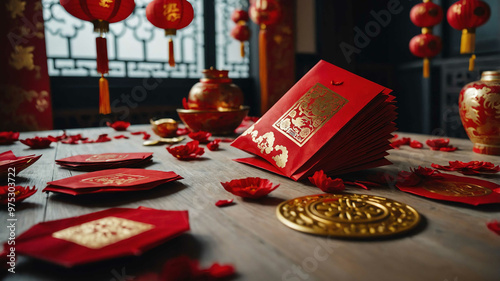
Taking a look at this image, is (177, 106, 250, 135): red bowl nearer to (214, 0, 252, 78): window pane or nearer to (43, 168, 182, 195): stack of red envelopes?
(43, 168, 182, 195): stack of red envelopes

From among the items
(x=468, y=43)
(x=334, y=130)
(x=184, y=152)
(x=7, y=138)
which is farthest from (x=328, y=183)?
(x=468, y=43)

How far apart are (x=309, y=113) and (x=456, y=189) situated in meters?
0.30

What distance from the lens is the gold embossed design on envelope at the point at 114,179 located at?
0.58 m

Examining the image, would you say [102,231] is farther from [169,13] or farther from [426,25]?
[426,25]

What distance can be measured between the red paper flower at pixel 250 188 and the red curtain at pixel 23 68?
9.17ft

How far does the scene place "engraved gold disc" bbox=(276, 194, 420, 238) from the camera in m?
0.38

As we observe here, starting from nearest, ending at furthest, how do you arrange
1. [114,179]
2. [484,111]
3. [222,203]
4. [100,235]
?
1. [100,235]
2. [222,203]
3. [114,179]
4. [484,111]

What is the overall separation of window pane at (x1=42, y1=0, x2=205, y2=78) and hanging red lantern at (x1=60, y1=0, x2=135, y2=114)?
7.07ft

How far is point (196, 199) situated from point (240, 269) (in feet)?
0.78

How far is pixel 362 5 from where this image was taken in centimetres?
449

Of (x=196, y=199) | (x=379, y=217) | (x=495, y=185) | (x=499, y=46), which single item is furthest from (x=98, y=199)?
(x=499, y=46)

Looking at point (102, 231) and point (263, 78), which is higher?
point (263, 78)

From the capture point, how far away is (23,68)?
2.65 m

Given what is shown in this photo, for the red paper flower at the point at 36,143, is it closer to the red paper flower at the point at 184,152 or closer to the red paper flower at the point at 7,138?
the red paper flower at the point at 7,138
